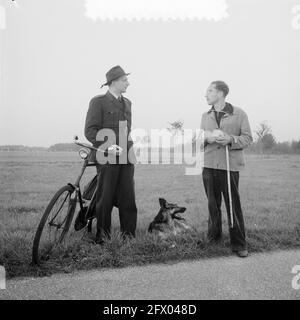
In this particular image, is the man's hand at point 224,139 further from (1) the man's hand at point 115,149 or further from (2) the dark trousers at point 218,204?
(1) the man's hand at point 115,149

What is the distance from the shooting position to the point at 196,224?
226 inches

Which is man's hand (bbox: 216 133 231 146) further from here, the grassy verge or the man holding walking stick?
the grassy verge

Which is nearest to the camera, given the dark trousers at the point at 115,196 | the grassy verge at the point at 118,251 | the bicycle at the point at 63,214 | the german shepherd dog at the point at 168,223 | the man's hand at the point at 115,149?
the grassy verge at the point at 118,251

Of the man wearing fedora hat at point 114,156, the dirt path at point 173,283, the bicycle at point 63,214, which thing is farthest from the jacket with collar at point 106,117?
the dirt path at point 173,283

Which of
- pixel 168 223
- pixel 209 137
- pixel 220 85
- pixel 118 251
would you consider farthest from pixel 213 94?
pixel 118 251

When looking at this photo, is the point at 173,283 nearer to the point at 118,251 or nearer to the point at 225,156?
the point at 118,251

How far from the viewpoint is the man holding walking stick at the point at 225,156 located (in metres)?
4.46

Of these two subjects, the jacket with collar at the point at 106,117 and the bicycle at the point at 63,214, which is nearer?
the bicycle at the point at 63,214

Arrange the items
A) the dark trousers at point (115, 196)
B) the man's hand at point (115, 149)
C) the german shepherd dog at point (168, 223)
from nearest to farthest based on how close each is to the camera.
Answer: the man's hand at point (115, 149), the dark trousers at point (115, 196), the german shepherd dog at point (168, 223)

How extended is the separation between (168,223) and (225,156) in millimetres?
1181

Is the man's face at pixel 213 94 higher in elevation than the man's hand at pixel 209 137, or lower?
higher

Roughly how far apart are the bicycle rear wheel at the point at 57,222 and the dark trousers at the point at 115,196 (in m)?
0.39
